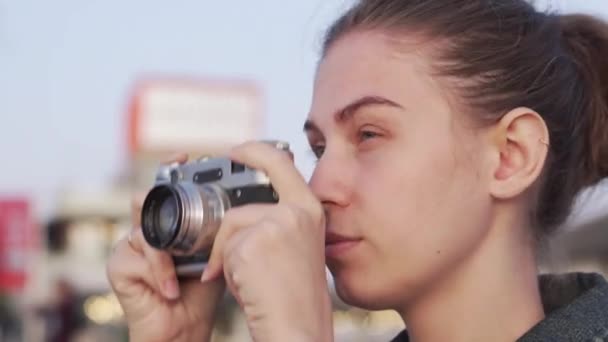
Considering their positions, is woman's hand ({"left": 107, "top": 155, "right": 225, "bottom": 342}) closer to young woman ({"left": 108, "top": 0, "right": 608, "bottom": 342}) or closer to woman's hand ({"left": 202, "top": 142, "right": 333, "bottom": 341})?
young woman ({"left": 108, "top": 0, "right": 608, "bottom": 342})

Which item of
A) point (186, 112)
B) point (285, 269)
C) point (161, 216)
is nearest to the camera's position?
point (285, 269)

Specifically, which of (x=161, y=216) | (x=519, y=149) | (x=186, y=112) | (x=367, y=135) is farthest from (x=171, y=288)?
(x=186, y=112)

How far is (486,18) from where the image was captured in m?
1.94

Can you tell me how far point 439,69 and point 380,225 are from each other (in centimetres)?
26

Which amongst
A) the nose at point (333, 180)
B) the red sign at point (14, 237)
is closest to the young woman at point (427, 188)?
the nose at point (333, 180)

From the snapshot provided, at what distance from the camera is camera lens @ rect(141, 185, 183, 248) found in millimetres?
1823

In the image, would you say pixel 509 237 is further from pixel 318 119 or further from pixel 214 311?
pixel 214 311

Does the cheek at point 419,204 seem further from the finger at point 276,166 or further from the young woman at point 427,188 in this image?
the finger at point 276,166

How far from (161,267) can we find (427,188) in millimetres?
491

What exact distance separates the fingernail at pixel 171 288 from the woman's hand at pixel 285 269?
0.32 metres

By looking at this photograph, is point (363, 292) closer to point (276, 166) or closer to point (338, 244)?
point (338, 244)

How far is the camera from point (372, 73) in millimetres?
1824

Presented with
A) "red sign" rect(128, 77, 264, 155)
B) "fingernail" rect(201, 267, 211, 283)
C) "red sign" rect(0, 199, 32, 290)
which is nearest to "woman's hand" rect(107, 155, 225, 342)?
"fingernail" rect(201, 267, 211, 283)

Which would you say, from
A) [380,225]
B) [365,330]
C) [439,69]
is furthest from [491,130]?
[365,330]
